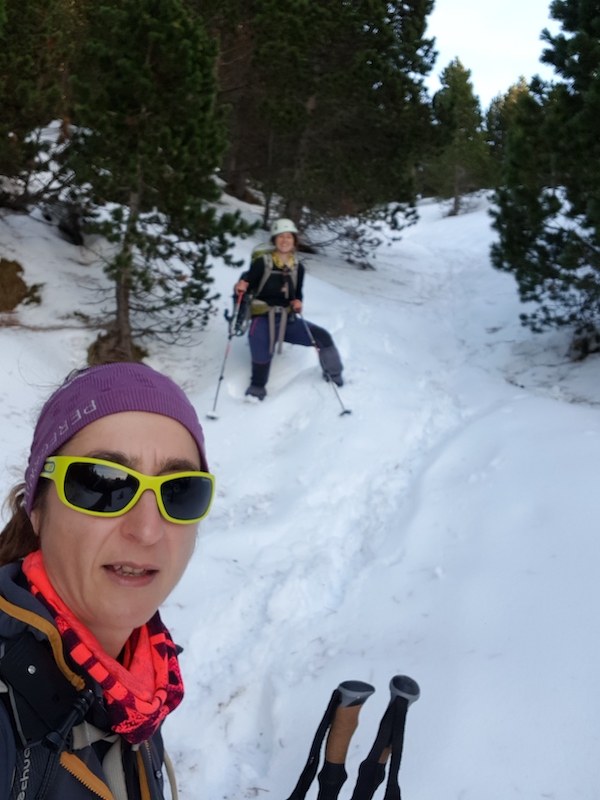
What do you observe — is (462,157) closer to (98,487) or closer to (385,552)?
(385,552)

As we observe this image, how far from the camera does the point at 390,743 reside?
204cm

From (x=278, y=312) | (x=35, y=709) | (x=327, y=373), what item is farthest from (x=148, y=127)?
(x=35, y=709)

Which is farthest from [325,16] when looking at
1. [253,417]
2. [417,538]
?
[417,538]

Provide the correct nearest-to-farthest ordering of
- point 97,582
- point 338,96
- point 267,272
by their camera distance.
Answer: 1. point 97,582
2. point 267,272
3. point 338,96

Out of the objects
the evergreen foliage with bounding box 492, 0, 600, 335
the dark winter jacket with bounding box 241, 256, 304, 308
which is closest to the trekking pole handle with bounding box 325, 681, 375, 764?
the evergreen foliage with bounding box 492, 0, 600, 335

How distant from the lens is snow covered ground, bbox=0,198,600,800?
2.83 metres

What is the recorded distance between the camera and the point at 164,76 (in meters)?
6.71

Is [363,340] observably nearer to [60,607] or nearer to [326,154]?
[326,154]

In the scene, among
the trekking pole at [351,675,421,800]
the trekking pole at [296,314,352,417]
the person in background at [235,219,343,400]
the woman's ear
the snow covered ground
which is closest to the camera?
the woman's ear

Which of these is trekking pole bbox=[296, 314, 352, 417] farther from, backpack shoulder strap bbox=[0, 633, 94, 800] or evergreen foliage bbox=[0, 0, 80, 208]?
backpack shoulder strap bbox=[0, 633, 94, 800]

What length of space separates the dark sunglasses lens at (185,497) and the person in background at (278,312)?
18.6ft

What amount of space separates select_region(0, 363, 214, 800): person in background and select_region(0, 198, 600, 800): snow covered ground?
69.2 inches

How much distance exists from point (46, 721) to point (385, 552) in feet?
11.8

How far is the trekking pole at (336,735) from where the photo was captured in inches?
79.5
